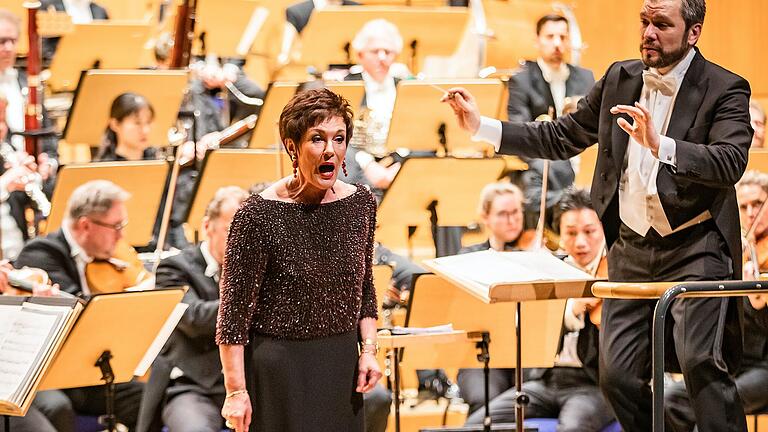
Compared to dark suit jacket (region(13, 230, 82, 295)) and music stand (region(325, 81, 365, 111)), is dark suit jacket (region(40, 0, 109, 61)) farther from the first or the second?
dark suit jacket (region(13, 230, 82, 295))

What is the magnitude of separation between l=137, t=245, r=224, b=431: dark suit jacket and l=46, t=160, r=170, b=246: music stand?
0.86 metres

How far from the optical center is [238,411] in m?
2.34

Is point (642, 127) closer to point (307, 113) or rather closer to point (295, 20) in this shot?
point (307, 113)

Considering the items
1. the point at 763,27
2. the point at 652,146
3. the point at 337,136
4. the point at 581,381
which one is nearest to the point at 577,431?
the point at 581,381

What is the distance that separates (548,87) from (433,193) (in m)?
1.25

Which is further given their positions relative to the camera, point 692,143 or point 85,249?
point 85,249

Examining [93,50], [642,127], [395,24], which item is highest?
[395,24]

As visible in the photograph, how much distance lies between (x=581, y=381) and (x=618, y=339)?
119 cm

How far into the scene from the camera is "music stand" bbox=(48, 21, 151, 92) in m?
6.00

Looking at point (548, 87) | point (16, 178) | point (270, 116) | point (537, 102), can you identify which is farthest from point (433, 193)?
point (16, 178)

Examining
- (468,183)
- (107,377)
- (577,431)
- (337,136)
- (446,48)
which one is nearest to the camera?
(337,136)

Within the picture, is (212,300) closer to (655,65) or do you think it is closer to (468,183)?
(468,183)

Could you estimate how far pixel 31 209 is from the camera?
→ 5039 millimetres

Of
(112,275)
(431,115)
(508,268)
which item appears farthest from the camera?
(431,115)
